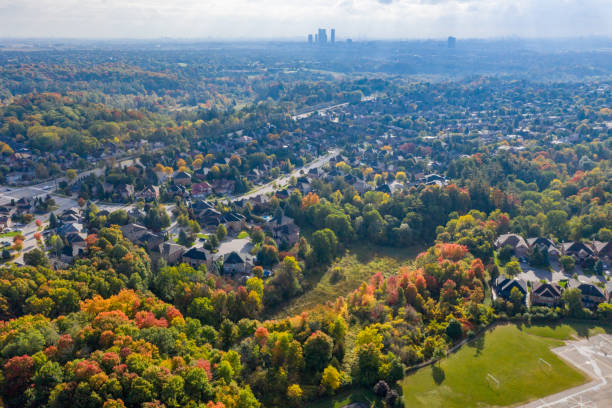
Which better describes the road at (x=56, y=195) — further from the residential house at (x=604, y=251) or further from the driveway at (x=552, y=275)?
the residential house at (x=604, y=251)

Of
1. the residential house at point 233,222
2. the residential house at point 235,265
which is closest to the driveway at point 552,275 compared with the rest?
the residential house at point 235,265

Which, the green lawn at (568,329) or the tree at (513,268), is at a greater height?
the tree at (513,268)

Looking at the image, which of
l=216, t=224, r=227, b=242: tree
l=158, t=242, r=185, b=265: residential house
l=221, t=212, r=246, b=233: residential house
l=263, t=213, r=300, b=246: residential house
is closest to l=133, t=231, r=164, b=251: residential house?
l=158, t=242, r=185, b=265: residential house

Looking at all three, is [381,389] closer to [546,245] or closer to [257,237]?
[257,237]

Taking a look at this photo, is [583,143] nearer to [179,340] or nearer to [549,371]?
[549,371]

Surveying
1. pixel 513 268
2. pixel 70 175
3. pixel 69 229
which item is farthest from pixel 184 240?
pixel 513 268

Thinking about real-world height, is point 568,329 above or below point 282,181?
A: below
